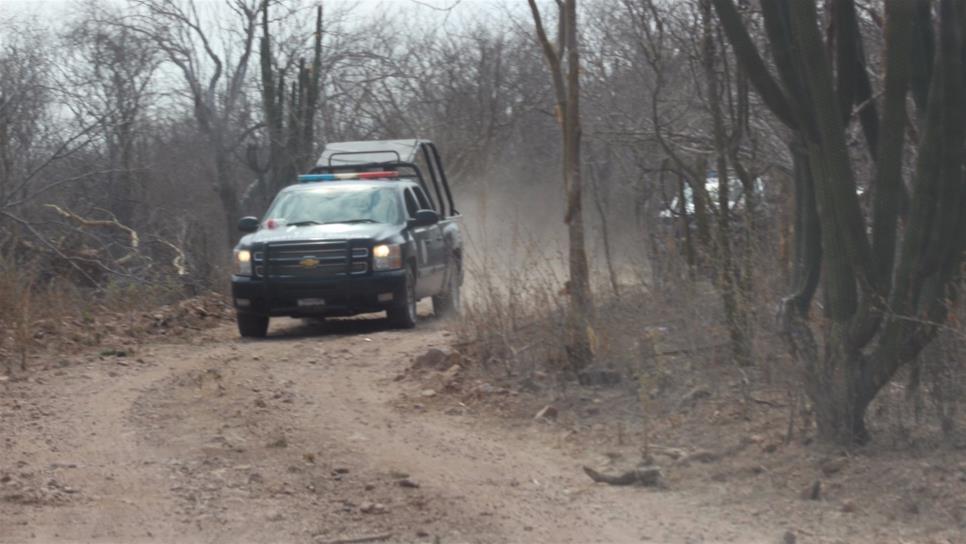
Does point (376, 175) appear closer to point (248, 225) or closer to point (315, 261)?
point (248, 225)

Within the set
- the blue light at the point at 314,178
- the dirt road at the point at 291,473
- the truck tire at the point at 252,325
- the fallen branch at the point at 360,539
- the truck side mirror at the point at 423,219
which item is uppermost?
the blue light at the point at 314,178

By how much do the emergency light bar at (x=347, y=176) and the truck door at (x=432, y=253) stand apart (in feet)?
1.41

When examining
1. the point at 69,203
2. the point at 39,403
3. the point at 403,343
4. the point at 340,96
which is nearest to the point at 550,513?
the point at 39,403

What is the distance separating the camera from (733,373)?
335 inches

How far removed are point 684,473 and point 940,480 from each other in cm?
130

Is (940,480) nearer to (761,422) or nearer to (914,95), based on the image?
(761,422)

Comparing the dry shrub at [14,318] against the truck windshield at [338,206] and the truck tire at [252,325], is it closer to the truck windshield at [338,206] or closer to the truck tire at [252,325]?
the truck tire at [252,325]

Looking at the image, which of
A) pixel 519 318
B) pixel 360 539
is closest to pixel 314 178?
pixel 519 318

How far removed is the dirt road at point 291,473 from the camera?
235 inches

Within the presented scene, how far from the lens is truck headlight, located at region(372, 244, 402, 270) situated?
1313cm

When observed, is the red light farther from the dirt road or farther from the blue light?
the dirt road

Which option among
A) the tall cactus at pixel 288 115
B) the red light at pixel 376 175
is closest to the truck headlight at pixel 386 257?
the red light at pixel 376 175

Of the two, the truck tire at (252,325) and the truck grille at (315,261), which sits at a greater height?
the truck grille at (315,261)

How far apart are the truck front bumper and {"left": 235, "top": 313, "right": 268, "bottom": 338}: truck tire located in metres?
0.11
